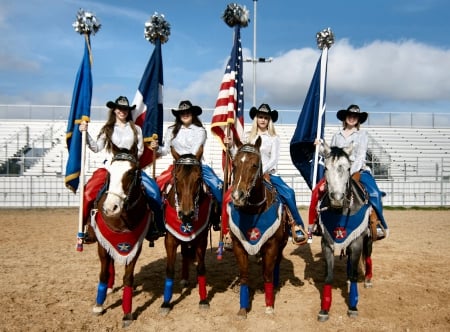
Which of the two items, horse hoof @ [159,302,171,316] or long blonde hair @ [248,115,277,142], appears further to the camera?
long blonde hair @ [248,115,277,142]

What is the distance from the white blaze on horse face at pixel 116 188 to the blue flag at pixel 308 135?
3350mm

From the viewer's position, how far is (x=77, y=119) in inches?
218

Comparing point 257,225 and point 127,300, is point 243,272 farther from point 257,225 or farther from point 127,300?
point 127,300

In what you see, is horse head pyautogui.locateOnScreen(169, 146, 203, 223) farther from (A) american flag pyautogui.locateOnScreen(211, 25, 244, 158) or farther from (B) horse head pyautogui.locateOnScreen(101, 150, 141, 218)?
(A) american flag pyautogui.locateOnScreen(211, 25, 244, 158)

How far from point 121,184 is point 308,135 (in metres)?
3.71

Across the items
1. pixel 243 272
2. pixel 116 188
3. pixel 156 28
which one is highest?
pixel 156 28

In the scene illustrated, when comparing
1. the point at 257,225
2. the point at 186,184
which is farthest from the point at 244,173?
the point at 257,225

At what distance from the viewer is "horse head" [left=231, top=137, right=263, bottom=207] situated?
424cm

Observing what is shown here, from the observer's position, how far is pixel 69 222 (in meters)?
13.9

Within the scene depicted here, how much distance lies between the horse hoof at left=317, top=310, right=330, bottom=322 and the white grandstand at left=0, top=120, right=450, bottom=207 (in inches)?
554

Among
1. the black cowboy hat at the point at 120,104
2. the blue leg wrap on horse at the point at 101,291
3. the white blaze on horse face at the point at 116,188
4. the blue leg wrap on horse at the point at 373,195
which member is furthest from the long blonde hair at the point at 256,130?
the blue leg wrap on horse at the point at 101,291

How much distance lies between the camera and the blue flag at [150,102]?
240 inches

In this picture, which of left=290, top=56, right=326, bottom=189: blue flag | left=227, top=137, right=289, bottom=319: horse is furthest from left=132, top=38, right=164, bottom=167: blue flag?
left=290, top=56, right=326, bottom=189: blue flag

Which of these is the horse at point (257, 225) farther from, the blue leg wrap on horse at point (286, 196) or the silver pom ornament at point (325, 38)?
the silver pom ornament at point (325, 38)
